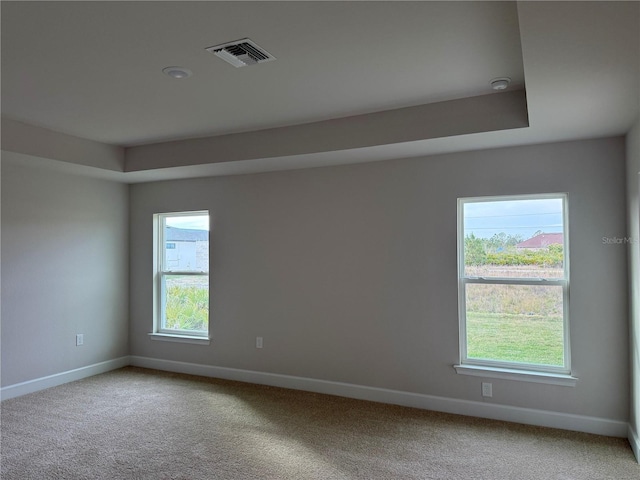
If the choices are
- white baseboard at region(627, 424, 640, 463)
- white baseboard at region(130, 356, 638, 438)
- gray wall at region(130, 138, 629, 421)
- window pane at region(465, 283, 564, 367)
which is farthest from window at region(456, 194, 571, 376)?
white baseboard at region(627, 424, 640, 463)

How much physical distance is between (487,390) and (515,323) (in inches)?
24.0

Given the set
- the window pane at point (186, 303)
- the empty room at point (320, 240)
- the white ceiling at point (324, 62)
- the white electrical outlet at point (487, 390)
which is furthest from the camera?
the window pane at point (186, 303)

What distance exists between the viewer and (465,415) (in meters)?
3.90

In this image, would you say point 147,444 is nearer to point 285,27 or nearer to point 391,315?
point 391,315

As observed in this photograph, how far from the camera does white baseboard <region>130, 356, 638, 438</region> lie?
3524 millimetres

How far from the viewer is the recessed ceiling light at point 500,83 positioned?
9.96ft

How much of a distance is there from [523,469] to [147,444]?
8.45 feet

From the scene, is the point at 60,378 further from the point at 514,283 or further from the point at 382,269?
the point at 514,283

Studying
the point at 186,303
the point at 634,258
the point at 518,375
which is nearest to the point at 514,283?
the point at 518,375

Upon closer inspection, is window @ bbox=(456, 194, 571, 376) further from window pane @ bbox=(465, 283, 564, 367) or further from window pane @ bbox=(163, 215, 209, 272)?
window pane @ bbox=(163, 215, 209, 272)

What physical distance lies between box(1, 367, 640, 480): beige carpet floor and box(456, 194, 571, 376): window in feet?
1.93

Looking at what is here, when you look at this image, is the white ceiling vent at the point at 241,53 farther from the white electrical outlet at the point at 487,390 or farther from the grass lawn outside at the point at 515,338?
the white electrical outlet at the point at 487,390

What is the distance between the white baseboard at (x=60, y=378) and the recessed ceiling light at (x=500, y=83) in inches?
195

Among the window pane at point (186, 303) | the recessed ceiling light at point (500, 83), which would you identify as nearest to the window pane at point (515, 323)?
the recessed ceiling light at point (500, 83)
